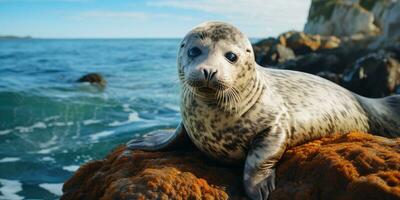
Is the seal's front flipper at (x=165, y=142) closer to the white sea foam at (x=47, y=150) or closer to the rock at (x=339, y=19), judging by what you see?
the white sea foam at (x=47, y=150)

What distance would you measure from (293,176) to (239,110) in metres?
0.63

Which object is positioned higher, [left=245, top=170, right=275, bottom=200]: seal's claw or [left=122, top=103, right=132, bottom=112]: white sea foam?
[left=245, top=170, right=275, bottom=200]: seal's claw

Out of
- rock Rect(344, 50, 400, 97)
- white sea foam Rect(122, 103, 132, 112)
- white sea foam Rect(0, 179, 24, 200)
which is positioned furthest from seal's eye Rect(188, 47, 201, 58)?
white sea foam Rect(122, 103, 132, 112)

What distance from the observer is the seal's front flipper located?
420cm

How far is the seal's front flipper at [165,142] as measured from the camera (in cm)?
420

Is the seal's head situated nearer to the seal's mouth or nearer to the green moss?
the seal's mouth

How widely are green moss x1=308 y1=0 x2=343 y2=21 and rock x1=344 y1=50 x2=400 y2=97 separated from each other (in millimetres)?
37158

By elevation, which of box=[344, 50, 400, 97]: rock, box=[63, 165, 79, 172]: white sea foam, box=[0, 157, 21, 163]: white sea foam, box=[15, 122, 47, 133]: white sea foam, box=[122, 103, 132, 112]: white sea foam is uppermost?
box=[344, 50, 400, 97]: rock

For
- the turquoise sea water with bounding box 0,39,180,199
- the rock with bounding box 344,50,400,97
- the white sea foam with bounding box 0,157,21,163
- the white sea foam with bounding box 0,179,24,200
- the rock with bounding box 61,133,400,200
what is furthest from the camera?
the rock with bounding box 344,50,400,97

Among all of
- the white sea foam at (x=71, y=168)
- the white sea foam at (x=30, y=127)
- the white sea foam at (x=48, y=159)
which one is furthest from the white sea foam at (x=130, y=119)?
the white sea foam at (x=71, y=168)

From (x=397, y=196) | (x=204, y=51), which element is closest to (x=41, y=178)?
(x=204, y=51)

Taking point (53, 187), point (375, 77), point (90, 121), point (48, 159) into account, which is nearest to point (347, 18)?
point (375, 77)

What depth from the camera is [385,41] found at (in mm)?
21797

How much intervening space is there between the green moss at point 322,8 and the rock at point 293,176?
46055 millimetres
